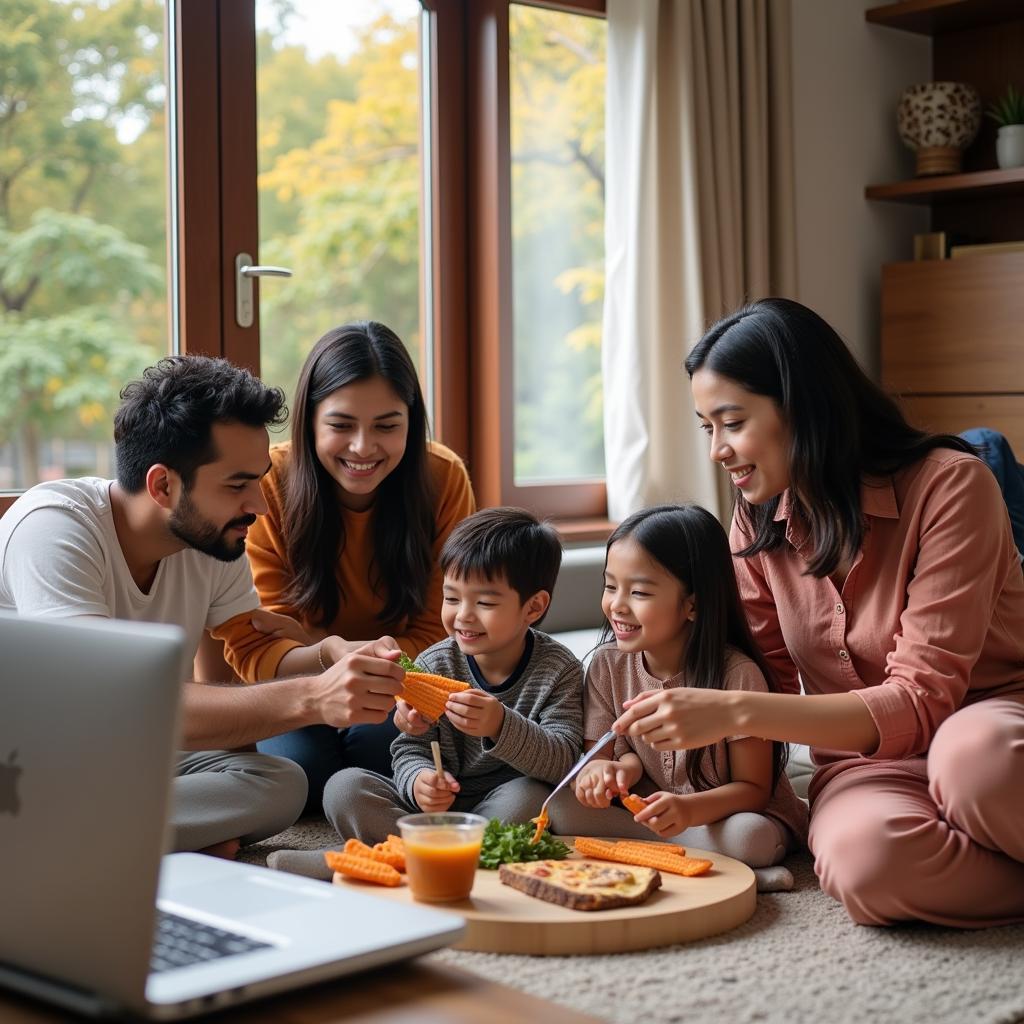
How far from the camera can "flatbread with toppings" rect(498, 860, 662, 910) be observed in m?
1.84

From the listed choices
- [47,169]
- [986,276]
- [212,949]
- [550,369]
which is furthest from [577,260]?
[212,949]

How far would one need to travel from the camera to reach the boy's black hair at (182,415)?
2.30 meters

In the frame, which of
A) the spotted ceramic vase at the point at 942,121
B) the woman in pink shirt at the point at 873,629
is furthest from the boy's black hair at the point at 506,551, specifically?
the spotted ceramic vase at the point at 942,121

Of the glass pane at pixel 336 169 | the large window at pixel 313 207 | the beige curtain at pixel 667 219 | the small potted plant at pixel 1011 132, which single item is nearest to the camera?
the large window at pixel 313 207

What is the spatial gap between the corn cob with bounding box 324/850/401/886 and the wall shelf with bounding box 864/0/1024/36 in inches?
139

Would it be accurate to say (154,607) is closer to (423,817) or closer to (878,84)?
(423,817)

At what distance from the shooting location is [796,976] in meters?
1.75

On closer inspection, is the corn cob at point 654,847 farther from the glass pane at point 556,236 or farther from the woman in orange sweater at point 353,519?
the glass pane at point 556,236

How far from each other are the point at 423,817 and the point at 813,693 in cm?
93

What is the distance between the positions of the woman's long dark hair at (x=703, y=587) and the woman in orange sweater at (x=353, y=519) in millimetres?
557

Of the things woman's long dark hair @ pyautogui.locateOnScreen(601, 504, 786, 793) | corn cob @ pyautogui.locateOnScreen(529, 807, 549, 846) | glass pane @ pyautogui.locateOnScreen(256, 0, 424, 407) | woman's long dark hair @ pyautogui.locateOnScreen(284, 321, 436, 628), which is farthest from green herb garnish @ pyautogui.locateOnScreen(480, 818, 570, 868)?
glass pane @ pyautogui.locateOnScreen(256, 0, 424, 407)

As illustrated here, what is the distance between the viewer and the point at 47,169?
319cm

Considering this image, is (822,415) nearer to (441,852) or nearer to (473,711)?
(473,711)

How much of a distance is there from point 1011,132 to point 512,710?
2843 millimetres
